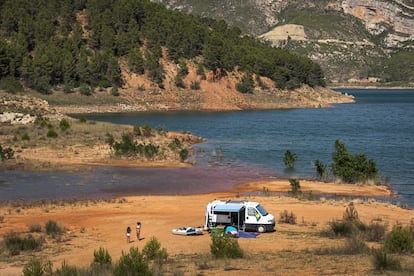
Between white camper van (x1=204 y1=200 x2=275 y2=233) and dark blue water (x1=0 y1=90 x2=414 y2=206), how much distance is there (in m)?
15.6

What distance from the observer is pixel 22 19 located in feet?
490

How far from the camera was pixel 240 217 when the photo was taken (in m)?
30.0

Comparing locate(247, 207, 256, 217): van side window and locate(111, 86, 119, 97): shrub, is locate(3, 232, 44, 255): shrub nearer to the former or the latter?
locate(247, 207, 256, 217): van side window

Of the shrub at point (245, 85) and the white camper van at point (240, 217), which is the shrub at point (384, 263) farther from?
the shrub at point (245, 85)

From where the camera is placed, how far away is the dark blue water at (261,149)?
160ft

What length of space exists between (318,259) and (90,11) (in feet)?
476

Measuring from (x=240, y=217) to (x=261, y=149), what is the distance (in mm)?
42815

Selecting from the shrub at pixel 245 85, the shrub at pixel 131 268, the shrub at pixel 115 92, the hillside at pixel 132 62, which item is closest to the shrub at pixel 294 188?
the shrub at pixel 131 268

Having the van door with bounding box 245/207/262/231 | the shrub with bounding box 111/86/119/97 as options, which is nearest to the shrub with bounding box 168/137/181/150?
the van door with bounding box 245/207/262/231

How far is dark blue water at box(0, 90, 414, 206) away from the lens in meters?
48.8

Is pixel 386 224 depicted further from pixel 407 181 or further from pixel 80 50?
pixel 80 50

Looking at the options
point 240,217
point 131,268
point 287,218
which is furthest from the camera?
point 287,218

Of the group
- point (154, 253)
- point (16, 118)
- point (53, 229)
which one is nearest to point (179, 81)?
point (16, 118)

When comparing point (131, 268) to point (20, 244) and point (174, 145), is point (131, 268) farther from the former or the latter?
point (174, 145)
